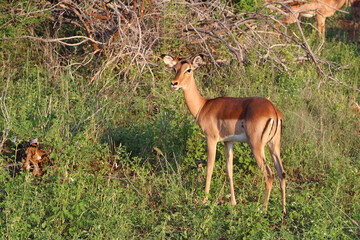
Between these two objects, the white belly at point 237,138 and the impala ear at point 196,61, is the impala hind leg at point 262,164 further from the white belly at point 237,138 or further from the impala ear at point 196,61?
the impala ear at point 196,61

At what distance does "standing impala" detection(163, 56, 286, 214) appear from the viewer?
14.4 ft

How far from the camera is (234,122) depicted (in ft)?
15.0

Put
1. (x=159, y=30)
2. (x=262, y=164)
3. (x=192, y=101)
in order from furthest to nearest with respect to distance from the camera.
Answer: (x=159, y=30) → (x=192, y=101) → (x=262, y=164)

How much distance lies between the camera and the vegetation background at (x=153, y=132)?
13.0ft

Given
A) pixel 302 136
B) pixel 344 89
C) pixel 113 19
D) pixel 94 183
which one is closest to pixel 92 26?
pixel 113 19

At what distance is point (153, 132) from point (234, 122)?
1147mm

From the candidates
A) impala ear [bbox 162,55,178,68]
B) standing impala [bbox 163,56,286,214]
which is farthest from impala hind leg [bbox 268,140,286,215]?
impala ear [bbox 162,55,178,68]

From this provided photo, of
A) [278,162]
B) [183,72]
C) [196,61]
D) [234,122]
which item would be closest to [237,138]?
[234,122]

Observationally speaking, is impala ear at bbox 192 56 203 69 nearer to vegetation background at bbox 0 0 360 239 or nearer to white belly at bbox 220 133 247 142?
vegetation background at bbox 0 0 360 239

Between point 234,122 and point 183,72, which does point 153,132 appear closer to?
point 183,72

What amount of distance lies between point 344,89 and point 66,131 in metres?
4.12

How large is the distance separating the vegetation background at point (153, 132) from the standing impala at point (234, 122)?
0.29 m

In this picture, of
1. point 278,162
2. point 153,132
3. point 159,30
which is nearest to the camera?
point 278,162

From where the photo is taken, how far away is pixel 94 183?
189 inches
